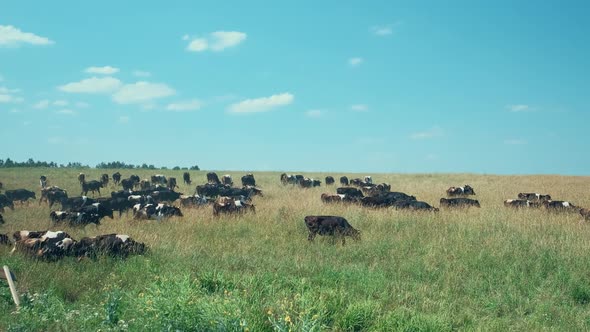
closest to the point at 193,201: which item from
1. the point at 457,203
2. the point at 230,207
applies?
the point at 230,207

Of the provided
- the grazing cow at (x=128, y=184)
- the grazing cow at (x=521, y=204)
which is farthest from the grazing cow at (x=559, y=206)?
the grazing cow at (x=128, y=184)

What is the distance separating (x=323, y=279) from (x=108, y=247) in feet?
17.7

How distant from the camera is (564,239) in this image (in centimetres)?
1271

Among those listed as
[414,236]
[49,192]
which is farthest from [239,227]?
[49,192]

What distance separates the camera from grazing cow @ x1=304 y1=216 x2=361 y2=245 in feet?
43.6

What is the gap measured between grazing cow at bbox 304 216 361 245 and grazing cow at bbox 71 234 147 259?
15.3 feet

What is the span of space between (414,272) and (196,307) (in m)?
5.43

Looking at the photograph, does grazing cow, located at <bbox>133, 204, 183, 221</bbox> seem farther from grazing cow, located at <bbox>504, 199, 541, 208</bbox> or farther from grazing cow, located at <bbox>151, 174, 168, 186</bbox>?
grazing cow, located at <bbox>151, 174, 168, 186</bbox>

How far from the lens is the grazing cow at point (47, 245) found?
10844 millimetres

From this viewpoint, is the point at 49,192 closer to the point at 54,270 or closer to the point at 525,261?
the point at 54,270

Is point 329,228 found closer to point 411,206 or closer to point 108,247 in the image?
point 108,247

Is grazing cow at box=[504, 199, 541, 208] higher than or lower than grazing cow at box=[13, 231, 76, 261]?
higher

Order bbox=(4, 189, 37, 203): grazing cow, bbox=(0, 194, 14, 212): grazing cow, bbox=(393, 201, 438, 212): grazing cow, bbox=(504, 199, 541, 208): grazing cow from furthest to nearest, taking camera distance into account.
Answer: bbox=(4, 189, 37, 203): grazing cow → bbox=(0, 194, 14, 212): grazing cow → bbox=(504, 199, 541, 208): grazing cow → bbox=(393, 201, 438, 212): grazing cow

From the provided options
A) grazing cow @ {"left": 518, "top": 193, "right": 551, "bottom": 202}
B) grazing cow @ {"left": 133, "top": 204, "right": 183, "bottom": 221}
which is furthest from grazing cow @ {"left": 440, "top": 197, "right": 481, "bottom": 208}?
grazing cow @ {"left": 133, "top": 204, "right": 183, "bottom": 221}
